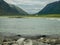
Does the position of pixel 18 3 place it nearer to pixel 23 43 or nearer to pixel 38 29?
pixel 38 29

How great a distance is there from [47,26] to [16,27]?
1136 mm

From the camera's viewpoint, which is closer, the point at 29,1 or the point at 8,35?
the point at 29,1

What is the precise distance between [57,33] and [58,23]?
1.23ft

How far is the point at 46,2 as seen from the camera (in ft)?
26.1

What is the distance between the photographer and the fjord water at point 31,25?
836cm

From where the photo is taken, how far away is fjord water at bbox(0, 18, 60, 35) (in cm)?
836

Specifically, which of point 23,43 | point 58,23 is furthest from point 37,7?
point 23,43

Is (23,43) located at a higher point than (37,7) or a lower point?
lower

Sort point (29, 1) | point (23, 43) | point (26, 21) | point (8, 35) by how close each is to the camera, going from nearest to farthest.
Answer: point (23, 43), point (29, 1), point (26, 21), point (8, 35)

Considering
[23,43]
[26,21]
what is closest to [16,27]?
[26,21]

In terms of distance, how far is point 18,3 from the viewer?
26.1 feet

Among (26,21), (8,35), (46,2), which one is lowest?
(8,35)

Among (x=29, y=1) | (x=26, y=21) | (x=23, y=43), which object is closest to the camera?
(x=23, y=43)

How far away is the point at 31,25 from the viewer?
861 centimetres
